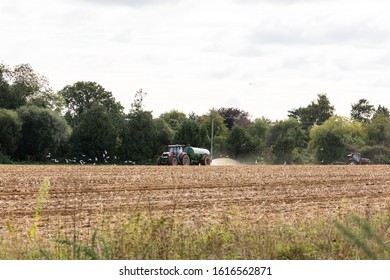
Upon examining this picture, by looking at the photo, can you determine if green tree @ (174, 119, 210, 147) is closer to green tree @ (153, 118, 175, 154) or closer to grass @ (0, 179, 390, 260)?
green tree @ (153, 118, 175, 154)

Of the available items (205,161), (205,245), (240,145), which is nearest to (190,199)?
(205,245)

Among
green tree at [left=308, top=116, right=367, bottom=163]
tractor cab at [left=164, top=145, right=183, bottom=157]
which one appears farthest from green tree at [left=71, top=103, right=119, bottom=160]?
green tree at [left=308, top=116, right=367, bottom=163]

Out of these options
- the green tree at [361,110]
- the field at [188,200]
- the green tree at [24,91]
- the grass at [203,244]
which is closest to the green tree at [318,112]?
the green tree at [361,110]

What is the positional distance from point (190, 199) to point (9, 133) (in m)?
48.2

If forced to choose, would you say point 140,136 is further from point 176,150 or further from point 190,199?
point 190,199

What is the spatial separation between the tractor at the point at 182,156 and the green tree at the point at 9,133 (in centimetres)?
1946

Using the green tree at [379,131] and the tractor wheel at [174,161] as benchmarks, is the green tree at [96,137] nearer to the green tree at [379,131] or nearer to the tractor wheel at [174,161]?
the tractor wheel at [174,161]

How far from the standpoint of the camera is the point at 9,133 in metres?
67.6

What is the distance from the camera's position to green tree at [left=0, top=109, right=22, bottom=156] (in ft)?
221

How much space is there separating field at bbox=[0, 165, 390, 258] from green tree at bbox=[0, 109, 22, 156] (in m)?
36.0

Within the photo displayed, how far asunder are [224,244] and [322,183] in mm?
23134

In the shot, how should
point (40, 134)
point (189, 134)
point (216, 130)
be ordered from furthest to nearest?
point (216, 130) < point (189, 134) < point (40, 134)
